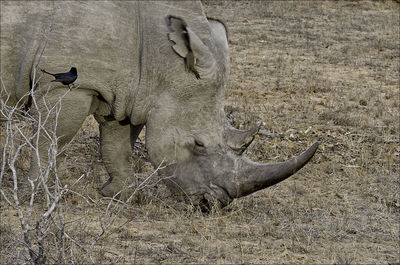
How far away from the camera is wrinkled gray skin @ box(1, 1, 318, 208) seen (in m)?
5.85

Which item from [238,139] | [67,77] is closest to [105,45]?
[67,77]

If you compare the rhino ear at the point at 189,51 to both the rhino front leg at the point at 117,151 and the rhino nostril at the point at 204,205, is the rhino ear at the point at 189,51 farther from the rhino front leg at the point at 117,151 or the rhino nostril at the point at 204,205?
the rhino front leg at the point at 117,151

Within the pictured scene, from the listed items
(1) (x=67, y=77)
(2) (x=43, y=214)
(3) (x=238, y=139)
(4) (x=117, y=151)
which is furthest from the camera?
(4) (x=117, y=151)

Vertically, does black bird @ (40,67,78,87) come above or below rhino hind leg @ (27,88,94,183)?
above

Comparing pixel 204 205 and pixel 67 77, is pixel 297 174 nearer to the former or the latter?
pixel 204 205

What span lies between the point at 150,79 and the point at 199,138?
592 millimetres

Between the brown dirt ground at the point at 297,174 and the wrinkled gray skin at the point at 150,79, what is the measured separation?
1.18 feet

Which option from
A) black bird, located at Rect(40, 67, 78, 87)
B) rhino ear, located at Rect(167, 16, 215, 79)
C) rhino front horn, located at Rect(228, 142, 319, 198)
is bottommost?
rhino front horn, located at Rect(228, 142, 319, 198)

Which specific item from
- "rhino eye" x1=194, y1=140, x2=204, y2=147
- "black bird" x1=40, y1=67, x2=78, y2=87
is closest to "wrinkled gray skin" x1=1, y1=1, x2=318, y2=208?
"rhino eye" x1=194, y1=140, x2=204, y2=147

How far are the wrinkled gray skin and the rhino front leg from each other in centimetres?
62

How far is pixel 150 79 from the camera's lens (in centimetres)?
615

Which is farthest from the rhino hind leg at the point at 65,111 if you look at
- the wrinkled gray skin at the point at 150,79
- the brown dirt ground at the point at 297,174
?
the brown dirt ground at the point at 297,174

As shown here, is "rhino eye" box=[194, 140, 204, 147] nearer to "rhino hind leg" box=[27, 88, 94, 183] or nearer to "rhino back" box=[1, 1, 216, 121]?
"rhino back" box=[1, 1, 216, 121]

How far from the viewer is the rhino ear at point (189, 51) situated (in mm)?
6008
